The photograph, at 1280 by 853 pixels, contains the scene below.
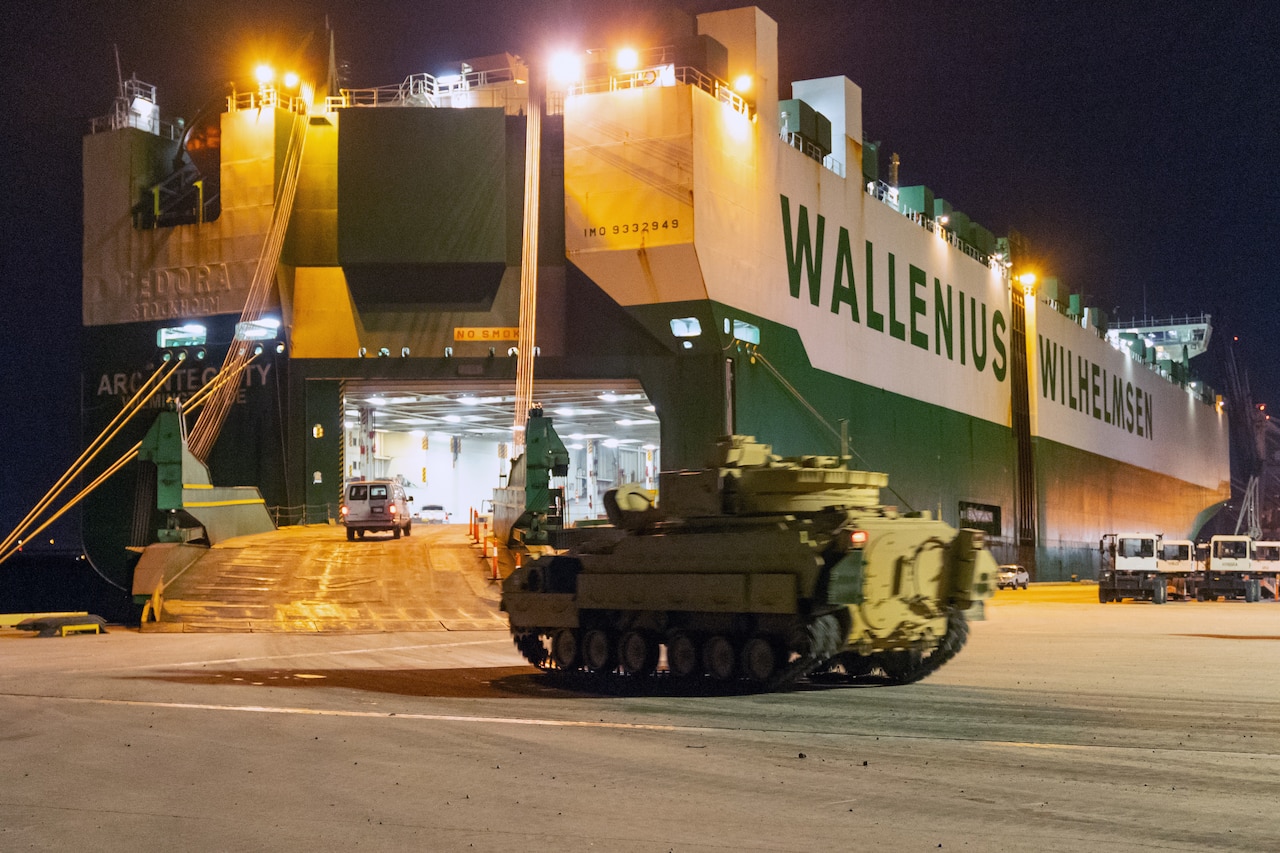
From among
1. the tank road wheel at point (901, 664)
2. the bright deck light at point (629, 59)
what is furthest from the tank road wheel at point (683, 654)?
the bright deck light at point (629, 59)

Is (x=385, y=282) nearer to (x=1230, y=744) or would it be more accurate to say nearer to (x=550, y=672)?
(x=550, y=672)

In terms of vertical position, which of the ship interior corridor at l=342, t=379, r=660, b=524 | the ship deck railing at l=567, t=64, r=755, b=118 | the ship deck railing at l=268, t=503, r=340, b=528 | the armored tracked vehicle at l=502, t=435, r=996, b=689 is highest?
the ship deck railing at l=567, t=64, r=755, b=118

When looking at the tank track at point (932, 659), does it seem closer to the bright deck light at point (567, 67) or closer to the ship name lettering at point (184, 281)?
the bright deck light at point (567, 67)

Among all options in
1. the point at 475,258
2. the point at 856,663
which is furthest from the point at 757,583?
the point at 475,258

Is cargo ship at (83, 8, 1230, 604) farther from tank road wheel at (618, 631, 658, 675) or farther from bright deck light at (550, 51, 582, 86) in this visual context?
tank road wheel at (618, 631, 658, 675)

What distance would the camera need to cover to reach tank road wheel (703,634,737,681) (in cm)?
1566

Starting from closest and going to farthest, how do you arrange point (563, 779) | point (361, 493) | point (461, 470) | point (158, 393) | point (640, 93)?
point (563, 779)
point (361, 493)
point (640, 93)
point (158, 393)
point (461, 470)

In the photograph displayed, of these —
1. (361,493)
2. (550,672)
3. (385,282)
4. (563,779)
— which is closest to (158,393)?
(385,282)

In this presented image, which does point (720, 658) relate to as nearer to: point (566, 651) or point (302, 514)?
point (566, 651)

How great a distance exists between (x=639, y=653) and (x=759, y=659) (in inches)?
76.5

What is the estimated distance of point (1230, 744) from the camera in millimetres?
10633

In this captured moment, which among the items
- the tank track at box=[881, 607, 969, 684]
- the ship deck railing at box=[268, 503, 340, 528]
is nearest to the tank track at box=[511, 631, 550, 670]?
the tank track at box=[881, 607, 969, 684]

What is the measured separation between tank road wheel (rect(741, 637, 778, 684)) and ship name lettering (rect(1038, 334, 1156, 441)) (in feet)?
201

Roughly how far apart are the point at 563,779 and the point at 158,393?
1487 inches
